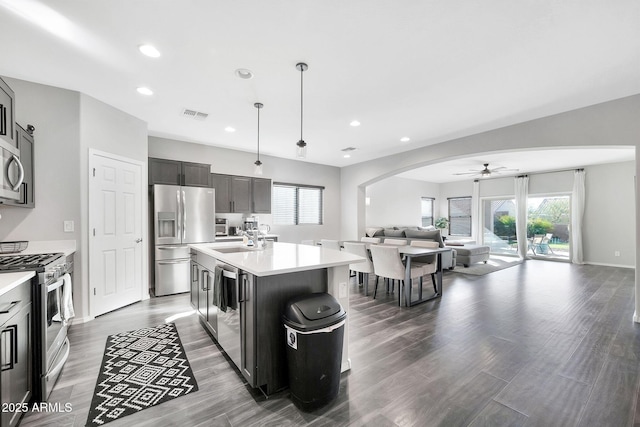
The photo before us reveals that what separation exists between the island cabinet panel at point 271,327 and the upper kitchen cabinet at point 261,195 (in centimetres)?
416

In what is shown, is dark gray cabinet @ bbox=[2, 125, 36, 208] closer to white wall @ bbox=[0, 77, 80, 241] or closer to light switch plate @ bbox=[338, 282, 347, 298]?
white wall @ bbox=[0, 77, 80, 241]

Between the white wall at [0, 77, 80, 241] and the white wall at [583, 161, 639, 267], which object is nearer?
the white wall at [0, 77, 80, 241]

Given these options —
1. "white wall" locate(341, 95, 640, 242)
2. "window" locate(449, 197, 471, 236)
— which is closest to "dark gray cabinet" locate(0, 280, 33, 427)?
"white wall" locate(341, 95, 640, 242)

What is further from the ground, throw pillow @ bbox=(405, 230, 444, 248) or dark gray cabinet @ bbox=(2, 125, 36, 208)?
dark gray cabinet @ bbox=(2, 125, 36, 208)

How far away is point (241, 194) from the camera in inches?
230

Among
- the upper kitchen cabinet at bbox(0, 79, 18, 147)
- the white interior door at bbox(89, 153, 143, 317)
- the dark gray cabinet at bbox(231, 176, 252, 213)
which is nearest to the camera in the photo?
the upper kitchen cabinet at bbox(0, 79, 18, 147)

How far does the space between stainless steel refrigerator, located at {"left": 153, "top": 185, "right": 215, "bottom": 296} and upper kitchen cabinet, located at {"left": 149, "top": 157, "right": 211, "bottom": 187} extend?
28 cm

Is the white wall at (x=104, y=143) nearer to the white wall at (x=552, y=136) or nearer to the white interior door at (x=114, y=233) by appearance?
the white interior door at (x=114, y=233)

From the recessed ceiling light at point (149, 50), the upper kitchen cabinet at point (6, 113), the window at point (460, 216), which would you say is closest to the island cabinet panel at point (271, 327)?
the recessed ceiling light at point (149, 50)

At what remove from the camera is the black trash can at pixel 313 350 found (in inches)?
69.9

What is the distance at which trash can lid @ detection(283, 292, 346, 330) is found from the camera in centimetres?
178

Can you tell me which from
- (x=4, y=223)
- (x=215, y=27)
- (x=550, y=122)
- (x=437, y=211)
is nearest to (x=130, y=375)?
(x=4, y=223)

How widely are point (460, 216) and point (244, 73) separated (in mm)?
10404

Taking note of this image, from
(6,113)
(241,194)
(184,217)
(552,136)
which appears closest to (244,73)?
(6,113)
